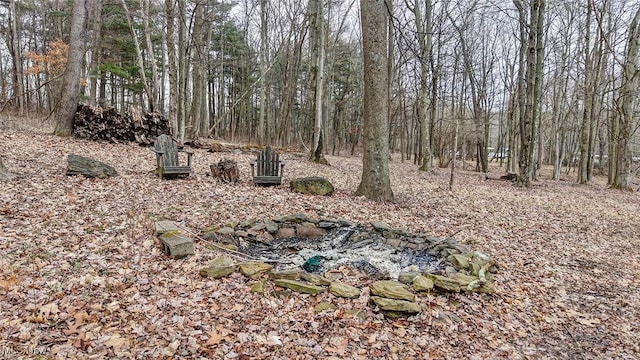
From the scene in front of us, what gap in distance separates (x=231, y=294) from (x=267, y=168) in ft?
14.9

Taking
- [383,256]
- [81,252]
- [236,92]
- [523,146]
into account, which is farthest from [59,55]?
[523,146]

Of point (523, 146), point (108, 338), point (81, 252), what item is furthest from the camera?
point (523, 146)

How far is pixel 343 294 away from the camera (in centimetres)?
347

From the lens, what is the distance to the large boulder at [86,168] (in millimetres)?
6238

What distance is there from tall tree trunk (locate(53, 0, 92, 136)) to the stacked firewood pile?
19cm

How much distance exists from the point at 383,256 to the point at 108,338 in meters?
3.18

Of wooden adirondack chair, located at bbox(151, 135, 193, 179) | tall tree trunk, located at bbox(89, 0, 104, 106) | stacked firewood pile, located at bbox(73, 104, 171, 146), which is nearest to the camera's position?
wooden adirondack chair, located at bbox(151, 135, 193, 179)

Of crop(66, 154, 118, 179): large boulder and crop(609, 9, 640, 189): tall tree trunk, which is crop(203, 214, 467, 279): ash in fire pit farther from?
crop(609, 9, 640, 189): tall tree trunk

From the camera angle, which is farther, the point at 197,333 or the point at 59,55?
the point at 59,55

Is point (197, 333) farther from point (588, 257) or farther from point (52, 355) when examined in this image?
point (588, 257)

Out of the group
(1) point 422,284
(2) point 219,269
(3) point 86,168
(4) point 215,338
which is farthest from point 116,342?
(3) point 86,168

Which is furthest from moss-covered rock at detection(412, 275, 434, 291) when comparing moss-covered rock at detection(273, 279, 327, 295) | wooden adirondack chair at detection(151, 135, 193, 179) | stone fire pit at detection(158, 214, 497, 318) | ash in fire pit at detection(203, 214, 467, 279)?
wooden adirondack chair at detection(151, 135, 193, 179)

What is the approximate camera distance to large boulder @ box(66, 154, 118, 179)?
20.5ft

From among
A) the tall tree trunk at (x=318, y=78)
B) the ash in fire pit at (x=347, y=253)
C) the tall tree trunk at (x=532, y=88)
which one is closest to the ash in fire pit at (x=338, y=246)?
the ash in fire pit at (x=347, y=253)
